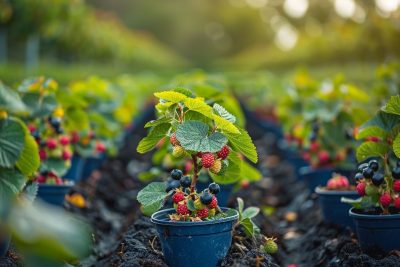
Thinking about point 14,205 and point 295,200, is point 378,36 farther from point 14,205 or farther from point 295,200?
point 14,205

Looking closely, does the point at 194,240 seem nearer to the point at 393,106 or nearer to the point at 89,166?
the point at 393,106

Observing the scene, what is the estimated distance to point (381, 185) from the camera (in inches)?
135

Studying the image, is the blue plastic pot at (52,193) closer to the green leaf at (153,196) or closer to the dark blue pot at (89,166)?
the green leaf at (153,196)

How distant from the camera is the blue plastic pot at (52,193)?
4293mm

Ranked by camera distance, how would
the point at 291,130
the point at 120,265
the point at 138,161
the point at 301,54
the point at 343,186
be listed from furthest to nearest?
the point at 301,54 < the point at 138,161 < the point at 291,130 < the point at 343,186 < the point at 120,265

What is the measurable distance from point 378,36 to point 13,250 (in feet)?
39.8

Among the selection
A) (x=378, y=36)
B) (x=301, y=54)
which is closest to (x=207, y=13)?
(x=301, y=54)

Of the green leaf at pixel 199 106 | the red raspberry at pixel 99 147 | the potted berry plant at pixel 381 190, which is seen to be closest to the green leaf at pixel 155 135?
the green leaf at pixel 199 106

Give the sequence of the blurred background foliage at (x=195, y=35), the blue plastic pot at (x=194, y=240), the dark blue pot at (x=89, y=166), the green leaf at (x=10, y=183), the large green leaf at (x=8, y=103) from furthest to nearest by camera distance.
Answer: the blurred background foliage at (x=195, y=35)
the dark blue pot at (x=89, y=166)
the blue plastic pot at (x=194, y=240)
the green leaf at (x=10, y=183)
the large green leaf at (x=8, y=103)

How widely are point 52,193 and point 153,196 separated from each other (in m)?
1.46

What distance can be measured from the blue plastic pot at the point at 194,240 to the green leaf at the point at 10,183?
2.18 ft

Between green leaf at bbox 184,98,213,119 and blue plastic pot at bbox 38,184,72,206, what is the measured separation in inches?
66.0

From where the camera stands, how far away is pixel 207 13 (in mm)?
87812

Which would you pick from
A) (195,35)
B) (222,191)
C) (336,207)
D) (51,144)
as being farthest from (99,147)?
(195,35)
